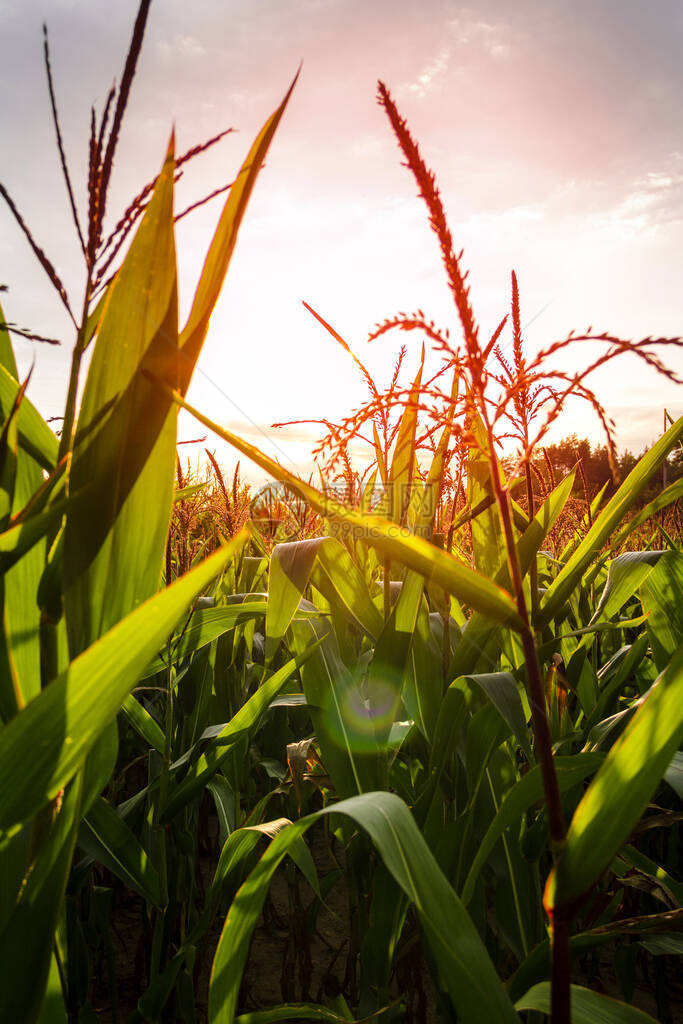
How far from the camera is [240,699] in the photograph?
6.17 feet

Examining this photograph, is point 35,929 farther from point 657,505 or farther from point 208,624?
point 657,505

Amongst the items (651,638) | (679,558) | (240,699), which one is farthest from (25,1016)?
(679,558)

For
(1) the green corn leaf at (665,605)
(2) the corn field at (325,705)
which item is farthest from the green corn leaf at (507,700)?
(1) the green corn leaf at (665,605)

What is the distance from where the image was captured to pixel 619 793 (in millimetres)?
499

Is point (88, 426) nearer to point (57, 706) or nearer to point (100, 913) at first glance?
point (57, 706)

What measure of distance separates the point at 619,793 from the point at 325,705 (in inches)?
30.2

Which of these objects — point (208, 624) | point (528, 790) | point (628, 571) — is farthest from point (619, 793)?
point (208, 624)

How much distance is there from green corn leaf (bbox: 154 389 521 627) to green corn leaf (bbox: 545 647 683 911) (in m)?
0.14

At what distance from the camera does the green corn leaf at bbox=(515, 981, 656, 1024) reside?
657 mm

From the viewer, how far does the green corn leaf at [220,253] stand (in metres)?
0.60

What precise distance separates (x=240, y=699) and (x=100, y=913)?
64 centimetres

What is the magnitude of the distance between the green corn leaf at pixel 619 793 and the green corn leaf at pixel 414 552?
142 millimetres

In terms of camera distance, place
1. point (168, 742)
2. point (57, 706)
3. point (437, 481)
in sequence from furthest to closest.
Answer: point (437, 481) < point (168, 742) < point (57, 706)

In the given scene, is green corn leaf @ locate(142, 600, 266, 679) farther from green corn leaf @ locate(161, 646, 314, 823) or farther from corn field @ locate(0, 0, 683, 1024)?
green corn leaf @ locate(161, 646, 314, 823)
